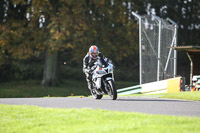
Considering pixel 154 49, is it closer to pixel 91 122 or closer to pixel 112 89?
pixel 112 89

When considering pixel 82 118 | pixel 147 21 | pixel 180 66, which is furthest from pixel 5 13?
pixel 82 118

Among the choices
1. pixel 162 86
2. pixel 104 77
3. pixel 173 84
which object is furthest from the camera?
pixel 162 86

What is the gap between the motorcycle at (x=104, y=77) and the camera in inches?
581

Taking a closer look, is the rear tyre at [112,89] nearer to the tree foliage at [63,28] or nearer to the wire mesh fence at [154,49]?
the wire mesh fence at [154,49]

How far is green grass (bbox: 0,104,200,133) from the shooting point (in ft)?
27.0

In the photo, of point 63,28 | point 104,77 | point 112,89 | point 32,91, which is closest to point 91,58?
point 104,77

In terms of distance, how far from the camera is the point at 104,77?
49.2ft

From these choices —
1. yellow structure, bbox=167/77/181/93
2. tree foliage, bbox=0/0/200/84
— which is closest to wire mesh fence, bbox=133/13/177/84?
yellow structure, bbox=167/77/181/93

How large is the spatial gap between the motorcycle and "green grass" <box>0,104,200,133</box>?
375 centimetres

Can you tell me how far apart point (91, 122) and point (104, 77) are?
5.78 meters

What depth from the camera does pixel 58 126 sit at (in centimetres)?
903

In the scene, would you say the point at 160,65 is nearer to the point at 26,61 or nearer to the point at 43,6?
the point at 43,6

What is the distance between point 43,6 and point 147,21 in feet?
42.6

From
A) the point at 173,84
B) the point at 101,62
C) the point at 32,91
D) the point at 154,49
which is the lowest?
the point at 32,91
